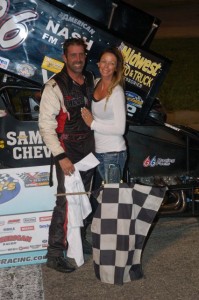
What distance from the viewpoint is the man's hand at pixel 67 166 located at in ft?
13.8

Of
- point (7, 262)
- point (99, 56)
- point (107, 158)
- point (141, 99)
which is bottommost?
point (7, 262)

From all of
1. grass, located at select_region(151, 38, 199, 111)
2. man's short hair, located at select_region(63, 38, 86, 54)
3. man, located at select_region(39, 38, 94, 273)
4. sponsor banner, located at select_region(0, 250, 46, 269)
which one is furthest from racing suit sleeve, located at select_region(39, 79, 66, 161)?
grass, located at select_region(151, 38, 199, 111)

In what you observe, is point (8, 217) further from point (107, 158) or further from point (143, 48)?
point (143, 48)

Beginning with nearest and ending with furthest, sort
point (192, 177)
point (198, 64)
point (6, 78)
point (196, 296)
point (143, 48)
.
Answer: point (196, 296), point (143, 48), point (6, 78), point (192, 177), point (198, 64)

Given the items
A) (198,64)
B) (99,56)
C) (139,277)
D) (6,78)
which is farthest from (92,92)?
(198,64)

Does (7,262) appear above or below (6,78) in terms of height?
below

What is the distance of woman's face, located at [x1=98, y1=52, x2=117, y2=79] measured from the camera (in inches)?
162

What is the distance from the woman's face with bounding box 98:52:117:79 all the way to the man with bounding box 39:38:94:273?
0.49 ft

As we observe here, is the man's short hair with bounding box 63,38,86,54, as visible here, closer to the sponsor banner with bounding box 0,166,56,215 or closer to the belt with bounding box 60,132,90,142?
the belt with bounding box 60,132,90,142

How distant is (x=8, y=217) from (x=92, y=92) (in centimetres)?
114

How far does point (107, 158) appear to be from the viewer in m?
4.38

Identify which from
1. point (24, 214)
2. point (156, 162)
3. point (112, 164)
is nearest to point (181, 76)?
point (156, 162)

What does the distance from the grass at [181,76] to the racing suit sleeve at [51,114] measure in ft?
15.0

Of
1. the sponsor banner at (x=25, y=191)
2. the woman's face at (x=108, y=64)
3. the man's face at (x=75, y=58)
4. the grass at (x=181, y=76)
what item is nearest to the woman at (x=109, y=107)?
the woman's face at (x=108, y=64)
